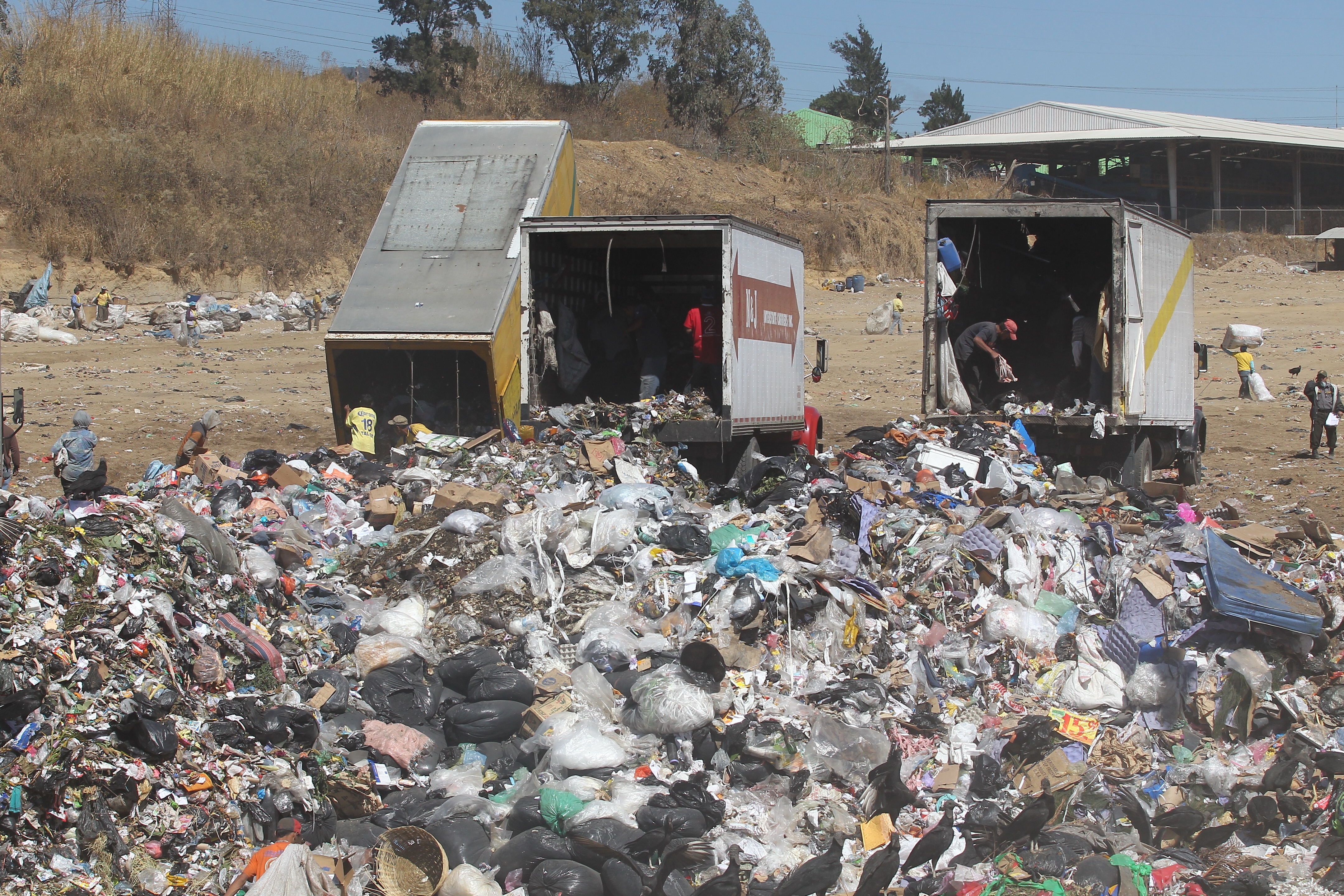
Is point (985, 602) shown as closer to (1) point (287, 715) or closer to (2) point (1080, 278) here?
(1) point (287, 715)

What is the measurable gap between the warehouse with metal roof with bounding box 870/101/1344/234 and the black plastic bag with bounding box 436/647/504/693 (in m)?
30.3

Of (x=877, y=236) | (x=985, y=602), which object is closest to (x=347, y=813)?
(x=985, y=602)

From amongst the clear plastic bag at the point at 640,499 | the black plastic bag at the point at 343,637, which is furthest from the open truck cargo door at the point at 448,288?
the black plastic bag at the point at 343,637

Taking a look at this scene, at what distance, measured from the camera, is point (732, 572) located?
5.88 metres

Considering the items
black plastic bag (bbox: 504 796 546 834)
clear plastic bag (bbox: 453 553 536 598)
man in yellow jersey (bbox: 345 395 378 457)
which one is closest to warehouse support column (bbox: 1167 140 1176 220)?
man in yellow jersey (bbox: 345 395 378 457)

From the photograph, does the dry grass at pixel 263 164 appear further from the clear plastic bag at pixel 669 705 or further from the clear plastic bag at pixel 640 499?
the clear plastic bag at pixel 669 705

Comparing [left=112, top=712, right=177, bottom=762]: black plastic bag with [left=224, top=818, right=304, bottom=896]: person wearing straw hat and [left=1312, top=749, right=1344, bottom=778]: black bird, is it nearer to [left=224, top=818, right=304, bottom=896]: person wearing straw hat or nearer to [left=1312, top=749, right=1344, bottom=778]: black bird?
[left=224, top=818, right=304, bottom=896]: person wearing straw hat

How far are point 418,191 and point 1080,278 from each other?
6.38 metres

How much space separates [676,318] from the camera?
10680 millimetres

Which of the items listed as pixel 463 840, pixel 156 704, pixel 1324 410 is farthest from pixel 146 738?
pixel 1324 410

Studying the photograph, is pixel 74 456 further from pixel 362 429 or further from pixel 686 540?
pixel 686 540

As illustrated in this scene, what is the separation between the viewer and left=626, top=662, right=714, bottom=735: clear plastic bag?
4.70m

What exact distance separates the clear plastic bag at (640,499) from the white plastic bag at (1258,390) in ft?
33.3

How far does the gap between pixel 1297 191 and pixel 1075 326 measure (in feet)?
97.9
